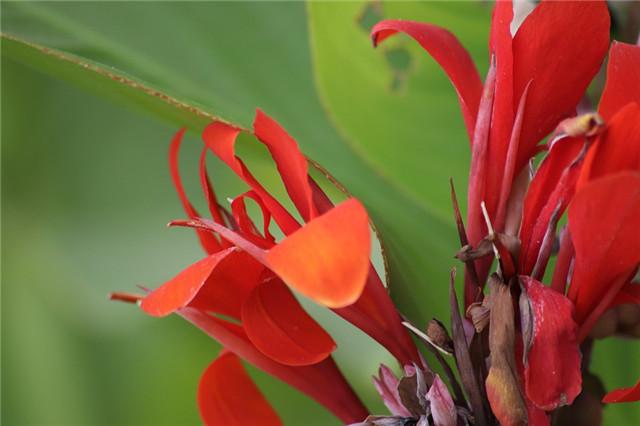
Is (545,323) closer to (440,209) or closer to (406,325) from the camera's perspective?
(406,325)

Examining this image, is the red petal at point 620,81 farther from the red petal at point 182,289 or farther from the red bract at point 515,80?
the red petal at point 182,289

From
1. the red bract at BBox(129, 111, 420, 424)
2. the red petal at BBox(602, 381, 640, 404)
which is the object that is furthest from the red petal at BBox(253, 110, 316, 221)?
the red petal at BBox(602, 381, 640, 404)

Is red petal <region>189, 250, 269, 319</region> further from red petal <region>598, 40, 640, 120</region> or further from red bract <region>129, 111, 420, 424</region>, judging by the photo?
red petal <region>598, 40, 640, 120</region>

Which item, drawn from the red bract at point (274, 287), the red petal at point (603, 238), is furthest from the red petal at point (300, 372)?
the red petal at point (603, 238)

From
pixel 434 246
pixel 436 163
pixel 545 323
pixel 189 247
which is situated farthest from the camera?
pixel 189 247

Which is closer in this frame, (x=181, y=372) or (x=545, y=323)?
(x=545, y=323)

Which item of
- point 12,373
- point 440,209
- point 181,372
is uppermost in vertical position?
point 440,209

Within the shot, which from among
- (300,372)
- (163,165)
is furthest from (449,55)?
(163,165)

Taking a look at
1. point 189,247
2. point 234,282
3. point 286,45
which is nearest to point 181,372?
point 189,247
